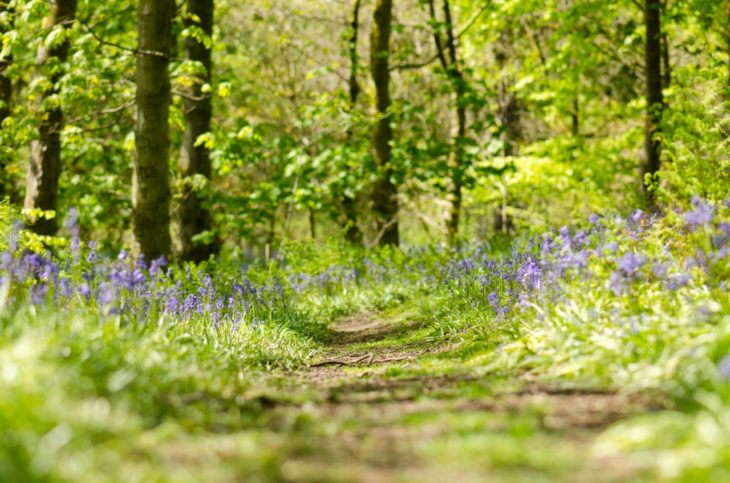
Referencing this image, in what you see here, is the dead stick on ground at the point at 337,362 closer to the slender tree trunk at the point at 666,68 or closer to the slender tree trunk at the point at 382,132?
the slender tree trunk at the point at 382,132

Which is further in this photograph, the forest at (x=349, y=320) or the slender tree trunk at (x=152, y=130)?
the slender tree trunk at (x=152, y=130)

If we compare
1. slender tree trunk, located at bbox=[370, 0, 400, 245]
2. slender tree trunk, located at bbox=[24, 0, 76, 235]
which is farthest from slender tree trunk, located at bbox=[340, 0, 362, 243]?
slender tree trunk, located at bbox=[24, 0, 76, 235]

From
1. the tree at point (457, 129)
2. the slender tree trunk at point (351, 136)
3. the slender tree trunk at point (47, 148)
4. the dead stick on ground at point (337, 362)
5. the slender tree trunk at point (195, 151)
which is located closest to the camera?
the dead stick on ground at point (337, 362)

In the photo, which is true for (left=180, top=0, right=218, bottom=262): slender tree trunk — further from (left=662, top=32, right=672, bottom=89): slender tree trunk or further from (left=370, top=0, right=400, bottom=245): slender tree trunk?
(left=662, top=32, right=672, bottom=89): slender tree trunk

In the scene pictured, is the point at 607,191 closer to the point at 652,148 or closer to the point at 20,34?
the point at 652,148

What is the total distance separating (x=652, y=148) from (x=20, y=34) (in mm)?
9327

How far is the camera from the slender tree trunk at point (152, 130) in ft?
26.6

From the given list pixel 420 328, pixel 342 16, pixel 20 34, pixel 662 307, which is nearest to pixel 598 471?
pixel 662 307

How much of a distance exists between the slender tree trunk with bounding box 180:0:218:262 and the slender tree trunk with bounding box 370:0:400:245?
3.61 m

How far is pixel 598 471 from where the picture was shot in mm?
2391

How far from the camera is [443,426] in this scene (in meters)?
3.01

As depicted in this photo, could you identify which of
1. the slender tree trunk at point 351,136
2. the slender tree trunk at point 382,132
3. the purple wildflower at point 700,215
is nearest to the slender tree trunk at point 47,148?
the slender tree trunk at point 382,132

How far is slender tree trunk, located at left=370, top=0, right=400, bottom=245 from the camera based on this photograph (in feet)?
45.4

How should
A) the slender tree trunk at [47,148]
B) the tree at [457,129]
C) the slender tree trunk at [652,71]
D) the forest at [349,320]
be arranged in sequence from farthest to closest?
the tree at [457,129]
the slender tree trunk at [652,71]
the slender tree trunk at [47,148]
the forest at [349,320]
